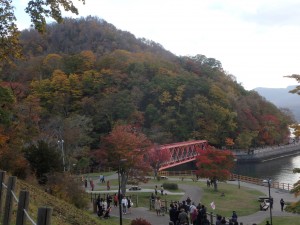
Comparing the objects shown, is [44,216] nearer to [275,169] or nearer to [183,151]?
[183,151]

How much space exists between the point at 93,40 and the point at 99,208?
9564 cm

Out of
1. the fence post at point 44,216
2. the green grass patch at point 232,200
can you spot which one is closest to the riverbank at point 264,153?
the green grass patch at point 232,200

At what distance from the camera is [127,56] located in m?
78.6

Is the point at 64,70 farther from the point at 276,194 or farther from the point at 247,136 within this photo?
the point at 276,194

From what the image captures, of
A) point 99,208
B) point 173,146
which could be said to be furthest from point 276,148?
point 99,208

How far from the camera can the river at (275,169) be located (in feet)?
151

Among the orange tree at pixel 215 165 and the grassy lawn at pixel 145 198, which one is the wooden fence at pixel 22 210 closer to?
the grassy lawn at pixel 145 198

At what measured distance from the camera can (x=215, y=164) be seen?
32125 mm

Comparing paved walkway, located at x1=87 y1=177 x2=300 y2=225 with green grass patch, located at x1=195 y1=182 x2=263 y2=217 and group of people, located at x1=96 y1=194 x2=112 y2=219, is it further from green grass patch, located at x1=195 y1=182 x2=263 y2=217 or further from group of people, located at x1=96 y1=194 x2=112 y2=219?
group of people, located at x1=96 y1=194 x2=112 y2=219

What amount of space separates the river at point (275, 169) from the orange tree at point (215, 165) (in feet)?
48.2

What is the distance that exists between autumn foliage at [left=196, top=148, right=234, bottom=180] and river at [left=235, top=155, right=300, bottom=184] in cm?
1469

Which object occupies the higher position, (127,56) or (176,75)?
(127,56)

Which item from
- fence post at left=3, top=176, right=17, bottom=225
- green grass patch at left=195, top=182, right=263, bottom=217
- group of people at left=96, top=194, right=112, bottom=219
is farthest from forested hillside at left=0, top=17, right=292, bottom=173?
fence post at left=3, top=176, right=17, bottom=225

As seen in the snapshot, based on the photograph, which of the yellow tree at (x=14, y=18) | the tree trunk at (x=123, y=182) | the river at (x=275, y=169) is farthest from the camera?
the river at (x=275, y=169)
